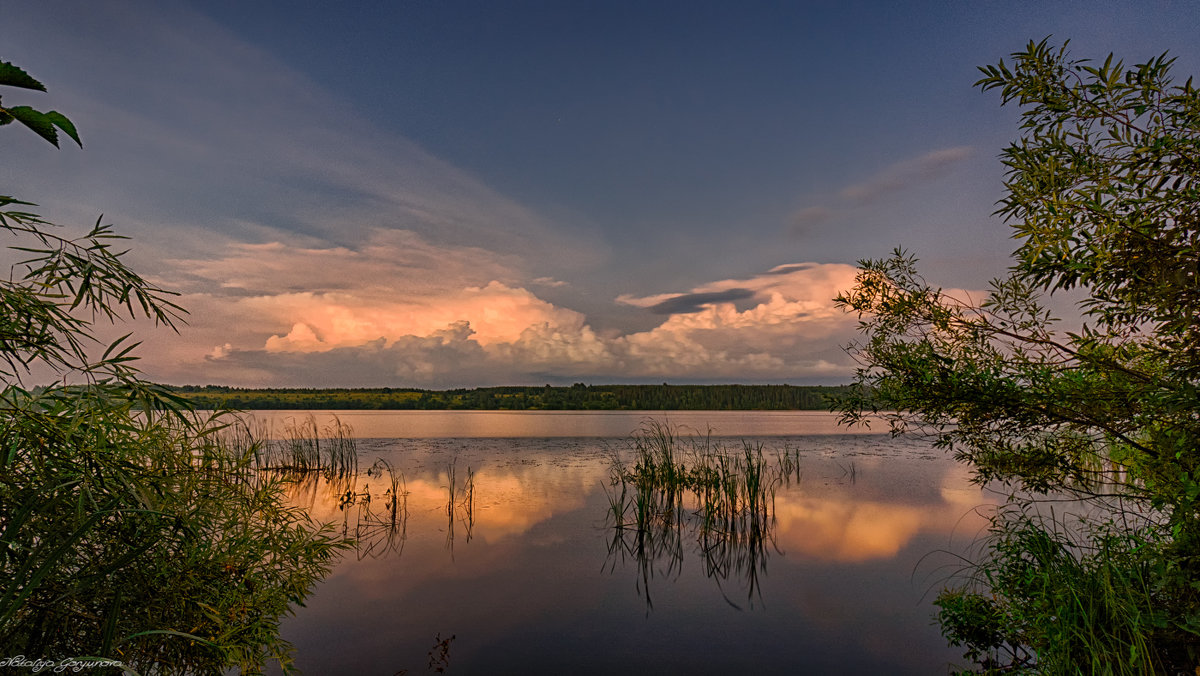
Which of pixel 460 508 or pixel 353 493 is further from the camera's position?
pixel 353 493

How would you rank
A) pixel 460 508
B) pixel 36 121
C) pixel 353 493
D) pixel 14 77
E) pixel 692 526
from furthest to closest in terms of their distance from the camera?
1. pixel 353 493
2. pixel 460 508
3. pixel 692 526
4. pixel 36 121
5. pixel 14 77

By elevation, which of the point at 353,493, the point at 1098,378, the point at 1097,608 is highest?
the point at 1098,378

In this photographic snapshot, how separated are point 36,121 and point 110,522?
3.25 m

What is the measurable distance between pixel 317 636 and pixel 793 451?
2127 centimetres

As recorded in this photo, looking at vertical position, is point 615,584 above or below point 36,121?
below

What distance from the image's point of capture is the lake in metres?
6.57

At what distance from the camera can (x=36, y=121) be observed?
1.54 m

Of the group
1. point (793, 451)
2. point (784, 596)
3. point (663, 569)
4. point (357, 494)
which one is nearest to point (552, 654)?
point (663, 569)

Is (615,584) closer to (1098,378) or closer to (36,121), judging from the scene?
(1098,378)

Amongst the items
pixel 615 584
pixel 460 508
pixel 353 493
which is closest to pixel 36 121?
pixel 615 584

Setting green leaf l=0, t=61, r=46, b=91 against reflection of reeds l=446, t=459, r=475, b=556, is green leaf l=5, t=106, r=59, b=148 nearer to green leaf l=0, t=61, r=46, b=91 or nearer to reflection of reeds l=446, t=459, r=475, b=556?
green leaf l=0, t=61, r=46, b=91

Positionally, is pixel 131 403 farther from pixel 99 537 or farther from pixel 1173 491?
pixel 1173 491

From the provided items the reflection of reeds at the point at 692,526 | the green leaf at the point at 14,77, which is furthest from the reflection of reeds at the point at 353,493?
the green leaf at the point at 14,77

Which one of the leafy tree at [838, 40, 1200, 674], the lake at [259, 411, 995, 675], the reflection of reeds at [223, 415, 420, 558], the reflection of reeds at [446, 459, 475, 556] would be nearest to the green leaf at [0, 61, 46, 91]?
the leafy tree at [838, 40, 1200, 674]
